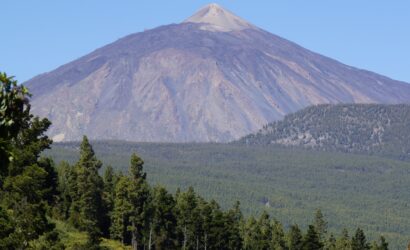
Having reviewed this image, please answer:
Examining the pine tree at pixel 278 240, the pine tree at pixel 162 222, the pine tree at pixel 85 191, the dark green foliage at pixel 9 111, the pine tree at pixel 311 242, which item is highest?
the dark green foliage at pixel 9 111

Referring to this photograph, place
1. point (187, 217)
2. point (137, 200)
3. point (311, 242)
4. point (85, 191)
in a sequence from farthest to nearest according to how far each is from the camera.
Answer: point (311, 242) < point (187, 217) < point (137, 200) < point (85, 191)

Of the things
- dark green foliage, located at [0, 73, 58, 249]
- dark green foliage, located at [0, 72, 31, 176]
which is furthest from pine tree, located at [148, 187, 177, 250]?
dark green foliage, located at [0, 72, 31, 176]

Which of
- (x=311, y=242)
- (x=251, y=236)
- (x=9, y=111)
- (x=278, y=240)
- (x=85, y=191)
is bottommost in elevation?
(x=278, y=240)

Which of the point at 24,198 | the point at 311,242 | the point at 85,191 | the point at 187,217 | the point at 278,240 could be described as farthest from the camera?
the point at 278,240

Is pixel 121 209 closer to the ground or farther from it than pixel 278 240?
farther from it

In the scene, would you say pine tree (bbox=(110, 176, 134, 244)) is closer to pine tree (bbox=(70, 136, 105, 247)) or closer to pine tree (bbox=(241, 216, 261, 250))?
pine tree (bbox=(70, 136, 105, 247))

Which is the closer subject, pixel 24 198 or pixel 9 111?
pixel 9 111

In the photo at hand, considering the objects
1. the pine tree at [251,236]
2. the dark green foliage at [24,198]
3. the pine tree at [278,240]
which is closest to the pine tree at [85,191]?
the pine tree at [251,236]

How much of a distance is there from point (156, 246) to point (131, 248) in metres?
10.0

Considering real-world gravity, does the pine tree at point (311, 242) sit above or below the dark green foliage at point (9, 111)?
below

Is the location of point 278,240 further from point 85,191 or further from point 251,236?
point 85,191

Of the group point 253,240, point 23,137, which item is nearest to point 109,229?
point 253,240

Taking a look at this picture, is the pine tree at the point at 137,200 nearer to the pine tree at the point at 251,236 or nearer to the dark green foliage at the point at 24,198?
the pine tree at the point at 251,236

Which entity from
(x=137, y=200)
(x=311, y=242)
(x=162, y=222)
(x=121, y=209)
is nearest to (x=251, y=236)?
(x=311, y=242)
